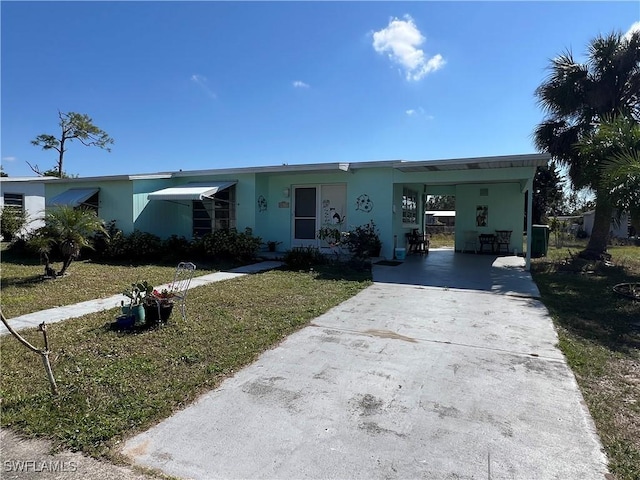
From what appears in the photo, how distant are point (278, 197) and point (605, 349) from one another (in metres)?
10.6

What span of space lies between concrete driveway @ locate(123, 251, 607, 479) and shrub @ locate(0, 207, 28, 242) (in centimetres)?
1399

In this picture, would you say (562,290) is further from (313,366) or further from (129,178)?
(129,178)

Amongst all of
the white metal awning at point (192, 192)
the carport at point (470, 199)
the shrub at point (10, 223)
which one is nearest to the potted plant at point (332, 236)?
the carport at point (470, 199)

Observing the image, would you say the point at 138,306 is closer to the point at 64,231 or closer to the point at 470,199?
the point at 64,231

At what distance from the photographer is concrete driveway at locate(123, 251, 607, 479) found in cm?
243

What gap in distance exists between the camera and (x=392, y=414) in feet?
9.98

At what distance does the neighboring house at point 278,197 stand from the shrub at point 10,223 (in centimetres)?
137

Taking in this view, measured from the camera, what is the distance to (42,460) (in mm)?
2432

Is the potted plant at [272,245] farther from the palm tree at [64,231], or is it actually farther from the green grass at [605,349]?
the green grass at [605,349]

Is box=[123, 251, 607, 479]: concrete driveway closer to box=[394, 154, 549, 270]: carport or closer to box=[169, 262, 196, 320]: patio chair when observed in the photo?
box=[169, 262, 196, 320]: patio chair

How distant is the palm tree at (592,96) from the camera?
1131cm

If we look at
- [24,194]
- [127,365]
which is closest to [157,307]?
[127,365]

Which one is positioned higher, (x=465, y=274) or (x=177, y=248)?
(x=177, y=248)

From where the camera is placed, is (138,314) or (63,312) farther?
(63,312)
